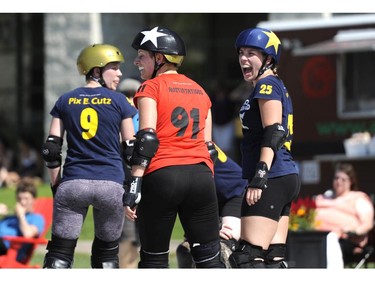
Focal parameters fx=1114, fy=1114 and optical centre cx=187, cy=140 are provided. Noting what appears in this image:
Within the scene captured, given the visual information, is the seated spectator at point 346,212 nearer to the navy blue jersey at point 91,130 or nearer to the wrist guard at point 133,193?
the navy blue jersey at point 91,130

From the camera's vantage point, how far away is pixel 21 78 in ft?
78.2

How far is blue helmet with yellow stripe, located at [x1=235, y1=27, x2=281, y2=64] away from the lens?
23.4 ft

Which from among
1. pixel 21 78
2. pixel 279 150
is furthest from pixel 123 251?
pixel 21 78

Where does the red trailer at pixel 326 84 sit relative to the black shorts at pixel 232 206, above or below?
above

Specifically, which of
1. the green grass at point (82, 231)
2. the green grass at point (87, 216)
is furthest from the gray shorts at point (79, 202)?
the green grass at point (87, 216)

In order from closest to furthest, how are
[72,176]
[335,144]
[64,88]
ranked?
[72,176] → [335,144] → [64,88]

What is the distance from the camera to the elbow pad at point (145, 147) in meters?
6.66

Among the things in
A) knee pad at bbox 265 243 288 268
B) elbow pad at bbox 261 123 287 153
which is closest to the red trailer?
knee pad at bbox 265 243 288 268

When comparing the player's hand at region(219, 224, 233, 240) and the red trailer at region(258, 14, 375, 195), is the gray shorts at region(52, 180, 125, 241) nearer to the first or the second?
the player's hand at region(219, 224, 233, 240)

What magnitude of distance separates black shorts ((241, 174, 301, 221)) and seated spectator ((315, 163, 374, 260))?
12.6 feet

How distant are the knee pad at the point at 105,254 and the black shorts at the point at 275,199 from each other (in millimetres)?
1214

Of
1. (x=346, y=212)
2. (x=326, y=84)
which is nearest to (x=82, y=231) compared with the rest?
(x=346, y=212)

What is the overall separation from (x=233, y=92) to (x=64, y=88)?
3.85 meters
